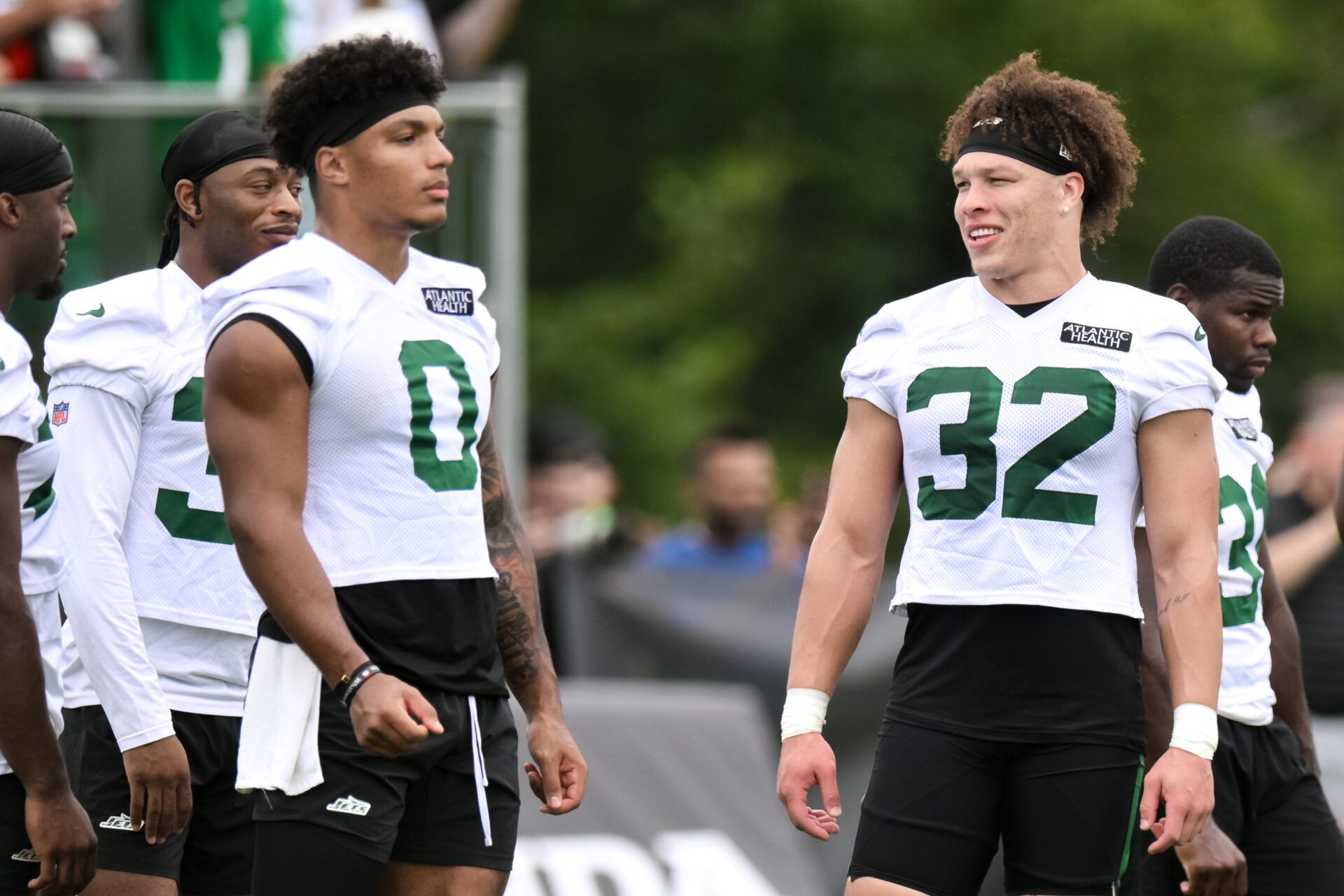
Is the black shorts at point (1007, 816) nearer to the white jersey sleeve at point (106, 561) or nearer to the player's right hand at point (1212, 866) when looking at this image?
the player's right hand at point (1212, 866)

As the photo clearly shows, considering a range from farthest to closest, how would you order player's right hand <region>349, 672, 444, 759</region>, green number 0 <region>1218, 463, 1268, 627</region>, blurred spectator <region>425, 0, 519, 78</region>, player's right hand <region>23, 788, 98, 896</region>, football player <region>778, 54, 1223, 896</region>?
blurred spectator <region>425, 0, 519, 78</region> → green number 0 <region>1218, 463, 1268, 627</region> → football player <region>778, 54, 1223, 896</region> → player's right hand <region>23, 788, 98, 896</region> → player's right hand <region>349, 672, 444, 759</region>

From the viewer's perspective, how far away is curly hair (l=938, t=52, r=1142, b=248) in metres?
4.58

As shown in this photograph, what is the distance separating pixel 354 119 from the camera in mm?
4254

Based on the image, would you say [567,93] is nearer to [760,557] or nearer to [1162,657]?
[760,557]

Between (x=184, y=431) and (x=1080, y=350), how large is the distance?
201cm

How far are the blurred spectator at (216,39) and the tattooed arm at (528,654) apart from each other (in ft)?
16.1

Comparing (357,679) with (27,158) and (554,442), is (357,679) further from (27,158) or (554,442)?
(554,442)

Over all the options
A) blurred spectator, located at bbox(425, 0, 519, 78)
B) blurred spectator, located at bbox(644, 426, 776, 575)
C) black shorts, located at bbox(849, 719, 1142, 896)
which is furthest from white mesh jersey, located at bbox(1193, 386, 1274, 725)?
blurred spectator, located at bbox(425, 0, 519, 78)

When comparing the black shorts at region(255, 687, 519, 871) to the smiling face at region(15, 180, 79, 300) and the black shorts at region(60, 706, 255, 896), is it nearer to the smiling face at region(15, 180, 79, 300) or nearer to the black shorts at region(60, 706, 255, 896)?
the black shorts at region(60, 706, 255, 896)

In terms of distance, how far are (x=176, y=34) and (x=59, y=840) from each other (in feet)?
18.7

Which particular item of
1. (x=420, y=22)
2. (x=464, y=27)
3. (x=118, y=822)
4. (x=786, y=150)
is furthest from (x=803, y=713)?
(x=786, y=150)

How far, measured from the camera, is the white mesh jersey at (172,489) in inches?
183

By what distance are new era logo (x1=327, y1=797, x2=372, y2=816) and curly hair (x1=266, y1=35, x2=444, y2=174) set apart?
4.33ft

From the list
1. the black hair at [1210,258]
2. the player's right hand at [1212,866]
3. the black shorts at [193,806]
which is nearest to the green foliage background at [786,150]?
the black hair at [1210,258]
